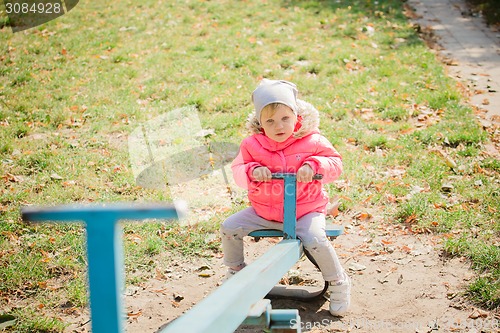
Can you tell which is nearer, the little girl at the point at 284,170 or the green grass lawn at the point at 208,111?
the little girl at the point at 284,170

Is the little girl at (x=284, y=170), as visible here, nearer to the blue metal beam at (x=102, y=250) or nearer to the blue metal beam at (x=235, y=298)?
the blue metal beam at (x=235, y=298)

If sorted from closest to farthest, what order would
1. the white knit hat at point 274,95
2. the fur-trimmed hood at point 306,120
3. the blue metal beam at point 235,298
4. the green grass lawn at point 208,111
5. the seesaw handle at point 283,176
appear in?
the blue metal beam at point 235,298 < the seesaw handle at point 283,176 < the white knit hat at point 274,95 < the fur-trimmed hood at point 306,120 < the green grass lawn at point 208,111

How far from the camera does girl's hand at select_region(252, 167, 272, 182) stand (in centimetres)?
342

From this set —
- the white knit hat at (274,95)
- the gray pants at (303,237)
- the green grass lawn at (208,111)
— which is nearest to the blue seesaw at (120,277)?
the gray pants at (303,237)

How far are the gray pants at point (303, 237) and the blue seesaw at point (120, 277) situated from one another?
345 millimetres

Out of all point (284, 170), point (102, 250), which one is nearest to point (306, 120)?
point (284, 170)

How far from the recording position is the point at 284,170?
3.63 m

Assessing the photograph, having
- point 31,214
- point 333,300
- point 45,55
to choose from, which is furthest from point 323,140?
point 45,55

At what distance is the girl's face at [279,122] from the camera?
3.52 m

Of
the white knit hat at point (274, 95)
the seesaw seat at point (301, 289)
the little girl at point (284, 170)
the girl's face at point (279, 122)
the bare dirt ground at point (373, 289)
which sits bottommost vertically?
the bare dirt ground at point (373, 289)

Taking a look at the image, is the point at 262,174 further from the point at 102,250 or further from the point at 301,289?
the point at 102,250

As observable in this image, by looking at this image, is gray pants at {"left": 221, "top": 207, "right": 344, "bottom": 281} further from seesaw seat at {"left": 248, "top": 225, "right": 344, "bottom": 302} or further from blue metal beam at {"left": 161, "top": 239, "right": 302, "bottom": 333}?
blue metal beam at {"left": 161, "top": 239, "right": 302, "bottom": 333}

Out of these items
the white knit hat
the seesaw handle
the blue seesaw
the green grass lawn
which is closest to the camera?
the blue seesaw

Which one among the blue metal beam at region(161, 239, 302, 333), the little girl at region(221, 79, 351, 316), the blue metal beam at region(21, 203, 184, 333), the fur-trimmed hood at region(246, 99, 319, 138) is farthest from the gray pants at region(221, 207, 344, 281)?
the blue metal beam at region(21, 203, 184, 333)
